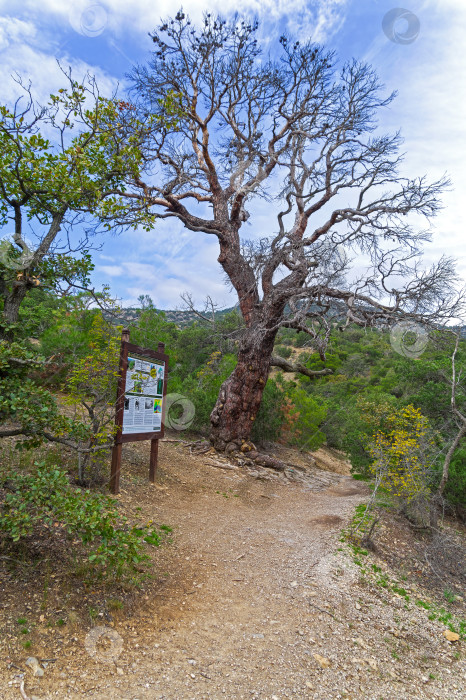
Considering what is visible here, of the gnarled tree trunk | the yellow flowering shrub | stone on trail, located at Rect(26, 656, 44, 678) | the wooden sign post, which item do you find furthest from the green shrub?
stone on trail, located at Rect(26, 656, 44, 678)

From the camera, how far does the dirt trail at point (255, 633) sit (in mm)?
2555

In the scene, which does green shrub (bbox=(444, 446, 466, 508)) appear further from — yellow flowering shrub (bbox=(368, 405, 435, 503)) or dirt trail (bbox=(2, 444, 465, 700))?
dirt trail (bbox=(2, 444, 465, 700))

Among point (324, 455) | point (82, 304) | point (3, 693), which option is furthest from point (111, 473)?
point (324, 455)

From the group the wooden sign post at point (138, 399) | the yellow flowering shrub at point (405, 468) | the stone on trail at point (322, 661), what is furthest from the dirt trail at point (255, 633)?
the yellow flowering shrub at point (405, 468)

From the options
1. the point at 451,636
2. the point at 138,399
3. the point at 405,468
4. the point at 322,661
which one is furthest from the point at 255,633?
the point at 405,468

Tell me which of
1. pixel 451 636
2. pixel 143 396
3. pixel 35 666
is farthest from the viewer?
pixel 143 396

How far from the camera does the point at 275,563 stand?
4598 millimetres

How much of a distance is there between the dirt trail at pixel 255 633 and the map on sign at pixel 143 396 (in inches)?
42.8

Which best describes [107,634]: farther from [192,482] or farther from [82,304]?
[192,482]

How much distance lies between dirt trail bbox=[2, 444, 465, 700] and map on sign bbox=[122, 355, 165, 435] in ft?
3.57

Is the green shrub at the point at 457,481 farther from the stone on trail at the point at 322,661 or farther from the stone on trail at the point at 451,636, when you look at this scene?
the stone on trail at the point at 322,661

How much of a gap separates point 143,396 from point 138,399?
0.51ft

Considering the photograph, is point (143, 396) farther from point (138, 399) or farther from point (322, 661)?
point (322, 661)

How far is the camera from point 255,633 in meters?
3.21
